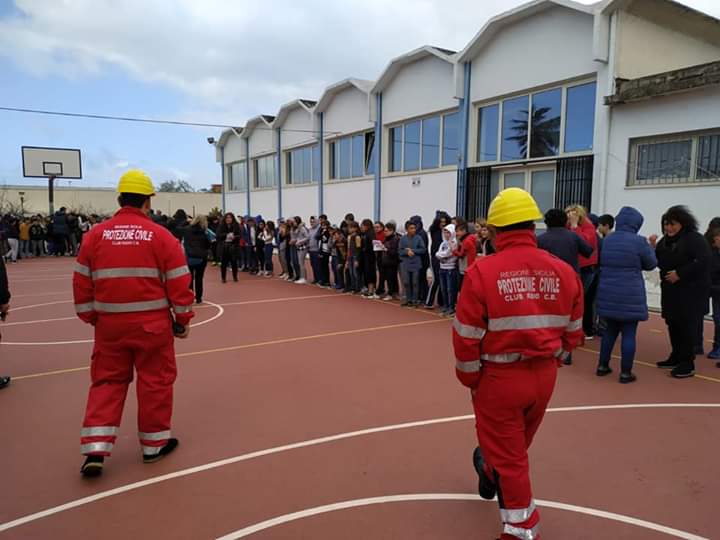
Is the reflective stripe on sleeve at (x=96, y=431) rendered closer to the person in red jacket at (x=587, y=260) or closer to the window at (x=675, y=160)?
the person in red jacket at (x=587, y=260)

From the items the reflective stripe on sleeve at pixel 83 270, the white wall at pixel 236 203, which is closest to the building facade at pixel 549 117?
the white wall at pixel 236 203

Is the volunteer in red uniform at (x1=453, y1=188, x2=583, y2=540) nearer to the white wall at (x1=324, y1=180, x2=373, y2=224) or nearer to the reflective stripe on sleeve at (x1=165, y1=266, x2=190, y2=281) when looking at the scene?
the reflective stripe on sleeve at (x1=165, y1=266, x2=190, y2=281)

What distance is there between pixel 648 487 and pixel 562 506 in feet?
2.29

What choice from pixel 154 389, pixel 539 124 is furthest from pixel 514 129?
pixel 154 389

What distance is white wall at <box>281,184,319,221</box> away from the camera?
2037 cm

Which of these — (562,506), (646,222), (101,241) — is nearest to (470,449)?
(562,506)

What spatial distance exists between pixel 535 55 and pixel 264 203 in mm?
15111

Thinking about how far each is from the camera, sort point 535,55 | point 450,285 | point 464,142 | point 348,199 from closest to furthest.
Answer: point 450,285
point 535,55
point 464,142
point 348,199

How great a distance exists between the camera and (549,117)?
11695 mm

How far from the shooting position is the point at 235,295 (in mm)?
11859

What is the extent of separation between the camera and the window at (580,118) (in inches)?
428

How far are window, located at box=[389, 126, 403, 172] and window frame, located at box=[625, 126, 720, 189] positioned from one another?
735 cm

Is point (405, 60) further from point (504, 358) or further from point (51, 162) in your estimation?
point (51, 162)

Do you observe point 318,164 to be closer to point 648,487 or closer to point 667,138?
point 667,138
